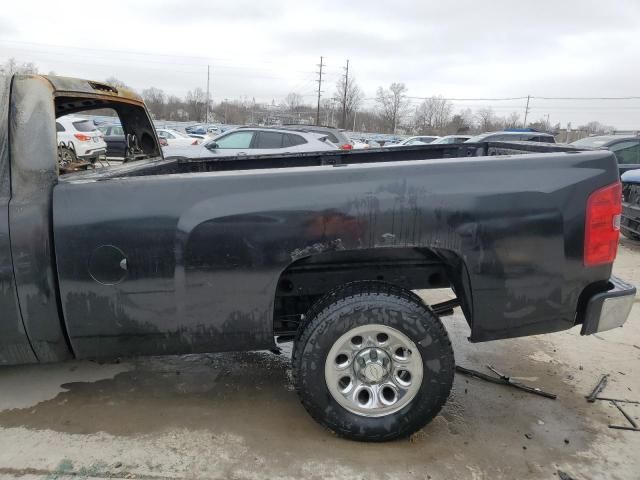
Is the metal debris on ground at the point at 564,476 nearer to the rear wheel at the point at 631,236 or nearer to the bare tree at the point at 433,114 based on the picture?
the rear wheel at the point at 631,236

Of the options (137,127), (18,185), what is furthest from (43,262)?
(137,127)

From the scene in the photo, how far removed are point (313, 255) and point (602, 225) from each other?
4.93ft

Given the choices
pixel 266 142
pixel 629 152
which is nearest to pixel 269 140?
pixel 266 142

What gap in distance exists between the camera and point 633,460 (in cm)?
263

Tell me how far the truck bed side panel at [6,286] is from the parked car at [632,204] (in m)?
8.34

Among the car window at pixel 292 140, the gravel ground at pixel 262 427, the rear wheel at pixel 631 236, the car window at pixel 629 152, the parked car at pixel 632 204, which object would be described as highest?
the car window at pixel 629 152

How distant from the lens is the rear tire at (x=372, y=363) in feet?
8.37

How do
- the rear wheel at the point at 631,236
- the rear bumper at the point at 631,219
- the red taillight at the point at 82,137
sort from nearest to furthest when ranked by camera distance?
the rear bumper at the point at 631,219, the rear wheel at the point at 631,236, the red taillight at the point at 82,137

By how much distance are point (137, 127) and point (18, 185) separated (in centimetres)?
204

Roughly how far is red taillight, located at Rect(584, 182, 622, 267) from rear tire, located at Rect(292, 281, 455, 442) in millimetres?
872

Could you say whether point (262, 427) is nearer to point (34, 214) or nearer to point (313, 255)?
point (313, 255)

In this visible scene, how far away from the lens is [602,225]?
2.49 m

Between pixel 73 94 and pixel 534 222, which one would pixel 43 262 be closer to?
pixel 73 94

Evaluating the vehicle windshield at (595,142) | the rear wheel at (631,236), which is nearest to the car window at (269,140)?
the vehicle windshield at (595,142)
